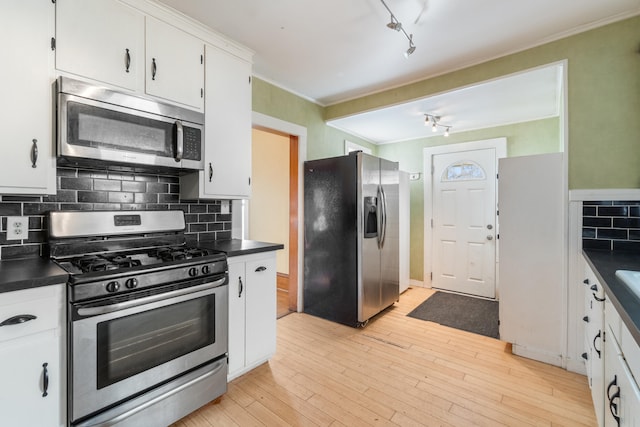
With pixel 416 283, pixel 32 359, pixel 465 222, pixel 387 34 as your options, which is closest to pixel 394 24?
pixel 387 34

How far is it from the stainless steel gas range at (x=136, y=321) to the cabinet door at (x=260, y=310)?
0.76 ft

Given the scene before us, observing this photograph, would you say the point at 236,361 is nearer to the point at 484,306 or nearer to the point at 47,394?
the point at 47,394

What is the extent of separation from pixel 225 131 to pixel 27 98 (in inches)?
43.7

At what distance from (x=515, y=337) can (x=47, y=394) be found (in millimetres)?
3091

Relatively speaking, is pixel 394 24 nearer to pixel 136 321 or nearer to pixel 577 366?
pixel 136 321

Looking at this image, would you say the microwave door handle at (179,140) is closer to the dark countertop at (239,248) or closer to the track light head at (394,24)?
the dark countertop at (239,248)

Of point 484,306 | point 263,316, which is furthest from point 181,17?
point 484,306

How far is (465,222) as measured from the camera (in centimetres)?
413

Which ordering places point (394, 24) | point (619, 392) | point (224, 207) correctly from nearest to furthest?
point (619, 392) < point (394, 24) < point (224, 207)

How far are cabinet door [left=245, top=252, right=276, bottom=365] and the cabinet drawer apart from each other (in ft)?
3.40

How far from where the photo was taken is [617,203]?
80.7 inches

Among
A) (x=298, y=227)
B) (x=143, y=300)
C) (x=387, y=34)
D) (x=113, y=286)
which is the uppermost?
(x=387, y=34)

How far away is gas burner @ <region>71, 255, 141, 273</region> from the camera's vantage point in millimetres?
1396

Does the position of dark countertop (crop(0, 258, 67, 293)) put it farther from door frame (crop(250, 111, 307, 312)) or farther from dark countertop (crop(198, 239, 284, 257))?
door frame (crop(250, 111, 307, 312))
